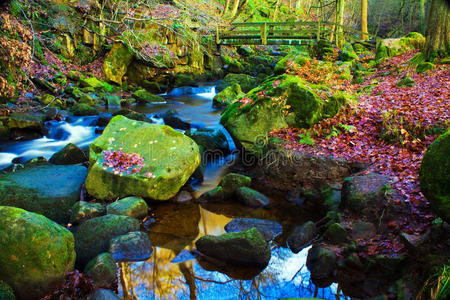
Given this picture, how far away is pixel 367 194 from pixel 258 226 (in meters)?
1.93

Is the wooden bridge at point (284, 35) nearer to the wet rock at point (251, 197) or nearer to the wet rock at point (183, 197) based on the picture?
the wet rock at point (251, 197)

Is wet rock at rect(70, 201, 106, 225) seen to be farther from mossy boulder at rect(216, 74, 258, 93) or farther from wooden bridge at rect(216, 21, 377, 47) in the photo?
wooden bridge at rect(216, 21, 377, 47)

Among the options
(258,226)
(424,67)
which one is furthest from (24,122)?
(424,67)

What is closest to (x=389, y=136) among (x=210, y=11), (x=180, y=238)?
(x=180, y=238)

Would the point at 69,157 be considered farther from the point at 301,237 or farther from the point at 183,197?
the point at 301,237

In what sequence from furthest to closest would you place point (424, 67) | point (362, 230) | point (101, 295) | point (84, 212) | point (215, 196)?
point (424, 67), point (215, 196), point (84, 212), point (362, 230), point (101, 295)

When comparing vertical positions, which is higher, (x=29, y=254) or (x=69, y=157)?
(x=29, y=254)

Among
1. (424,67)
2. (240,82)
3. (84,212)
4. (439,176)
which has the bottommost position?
(84,212)

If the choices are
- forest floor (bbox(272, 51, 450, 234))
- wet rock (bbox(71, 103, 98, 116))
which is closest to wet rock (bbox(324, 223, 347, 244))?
forest floor (bbox(272, 51, 450, 234))

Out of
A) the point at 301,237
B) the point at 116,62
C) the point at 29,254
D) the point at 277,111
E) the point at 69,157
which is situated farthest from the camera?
the point at 116,62

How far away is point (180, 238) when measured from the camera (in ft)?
16.8

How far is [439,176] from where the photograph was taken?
299 cm

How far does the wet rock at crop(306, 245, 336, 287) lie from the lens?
4.08 meters

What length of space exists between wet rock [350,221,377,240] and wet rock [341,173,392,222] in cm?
14
